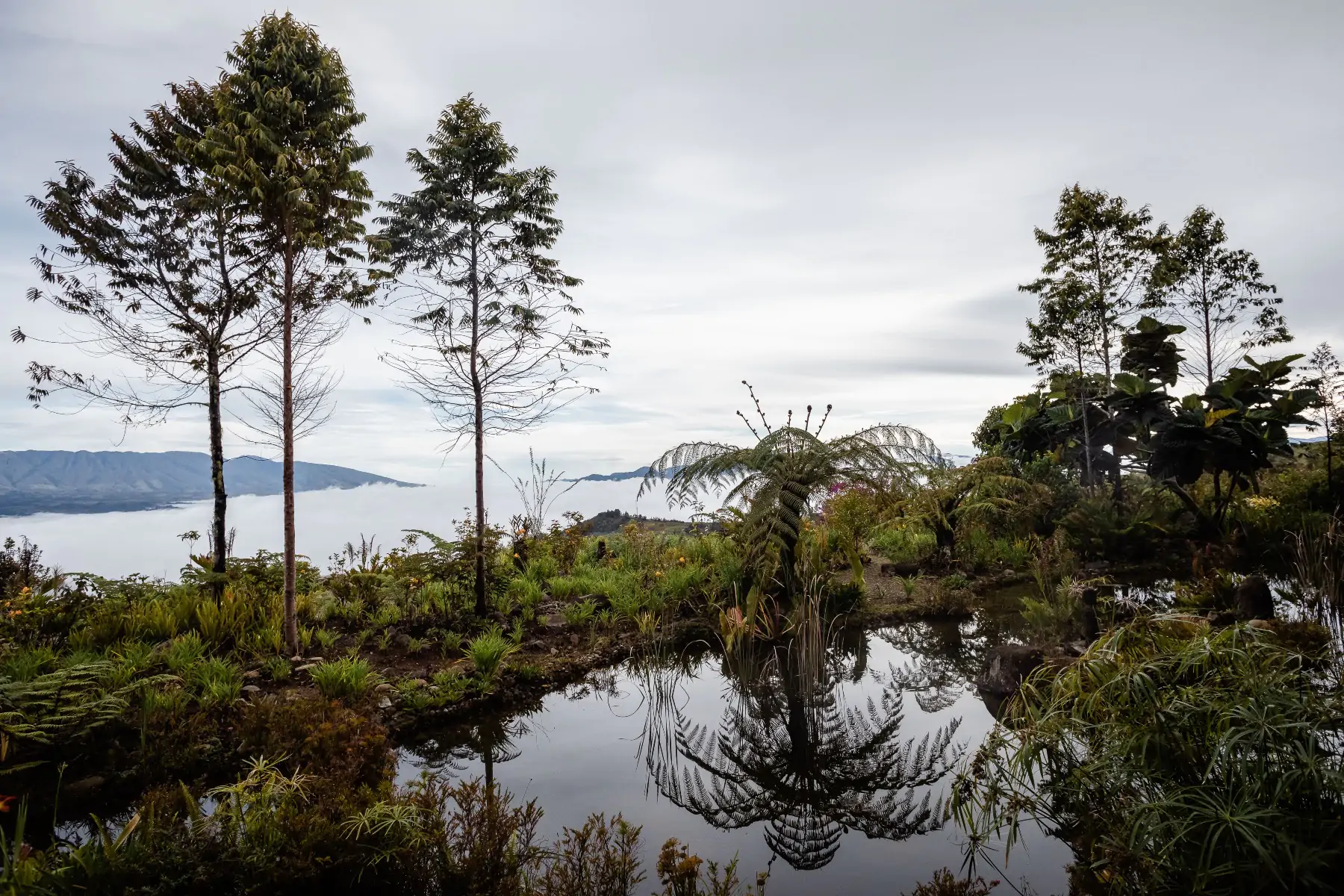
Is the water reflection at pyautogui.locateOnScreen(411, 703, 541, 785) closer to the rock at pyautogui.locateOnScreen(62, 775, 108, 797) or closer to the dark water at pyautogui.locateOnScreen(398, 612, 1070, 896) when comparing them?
the dark water at pyautogui.locateOnScreen(398, 612, 1070, 896)

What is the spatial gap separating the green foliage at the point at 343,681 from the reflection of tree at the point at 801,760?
2131 millimetres

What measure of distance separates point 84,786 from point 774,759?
393 cm

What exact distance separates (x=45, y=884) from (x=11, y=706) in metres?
1.95

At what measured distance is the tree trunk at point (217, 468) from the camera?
6516 millimetres

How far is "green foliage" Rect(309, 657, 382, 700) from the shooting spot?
4668 mm

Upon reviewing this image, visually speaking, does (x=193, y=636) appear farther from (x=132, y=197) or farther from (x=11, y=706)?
(x=132, y=197)

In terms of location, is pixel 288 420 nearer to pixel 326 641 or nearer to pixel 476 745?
pixel 326 641

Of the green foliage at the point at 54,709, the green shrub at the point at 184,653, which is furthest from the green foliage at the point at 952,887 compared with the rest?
the green shrub at the point at 184,653

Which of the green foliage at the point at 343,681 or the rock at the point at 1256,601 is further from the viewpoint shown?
the rock at the point at 1256,601

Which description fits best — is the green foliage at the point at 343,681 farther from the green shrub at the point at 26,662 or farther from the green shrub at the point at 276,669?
the green shrub at the point at 26,662

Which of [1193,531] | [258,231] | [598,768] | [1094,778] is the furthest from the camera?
[1193,531]

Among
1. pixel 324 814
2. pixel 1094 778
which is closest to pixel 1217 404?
pixel 1094 778

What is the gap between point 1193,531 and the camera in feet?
33.5

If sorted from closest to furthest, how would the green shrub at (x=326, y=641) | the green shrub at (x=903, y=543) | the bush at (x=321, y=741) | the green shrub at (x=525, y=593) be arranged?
1. the bush at (x=321, y=741)
2. the green shrub at (x=326, y=641)
3. the green shrub at (x=525, y=593)
4. the green shrub at (x=903, y=543)
